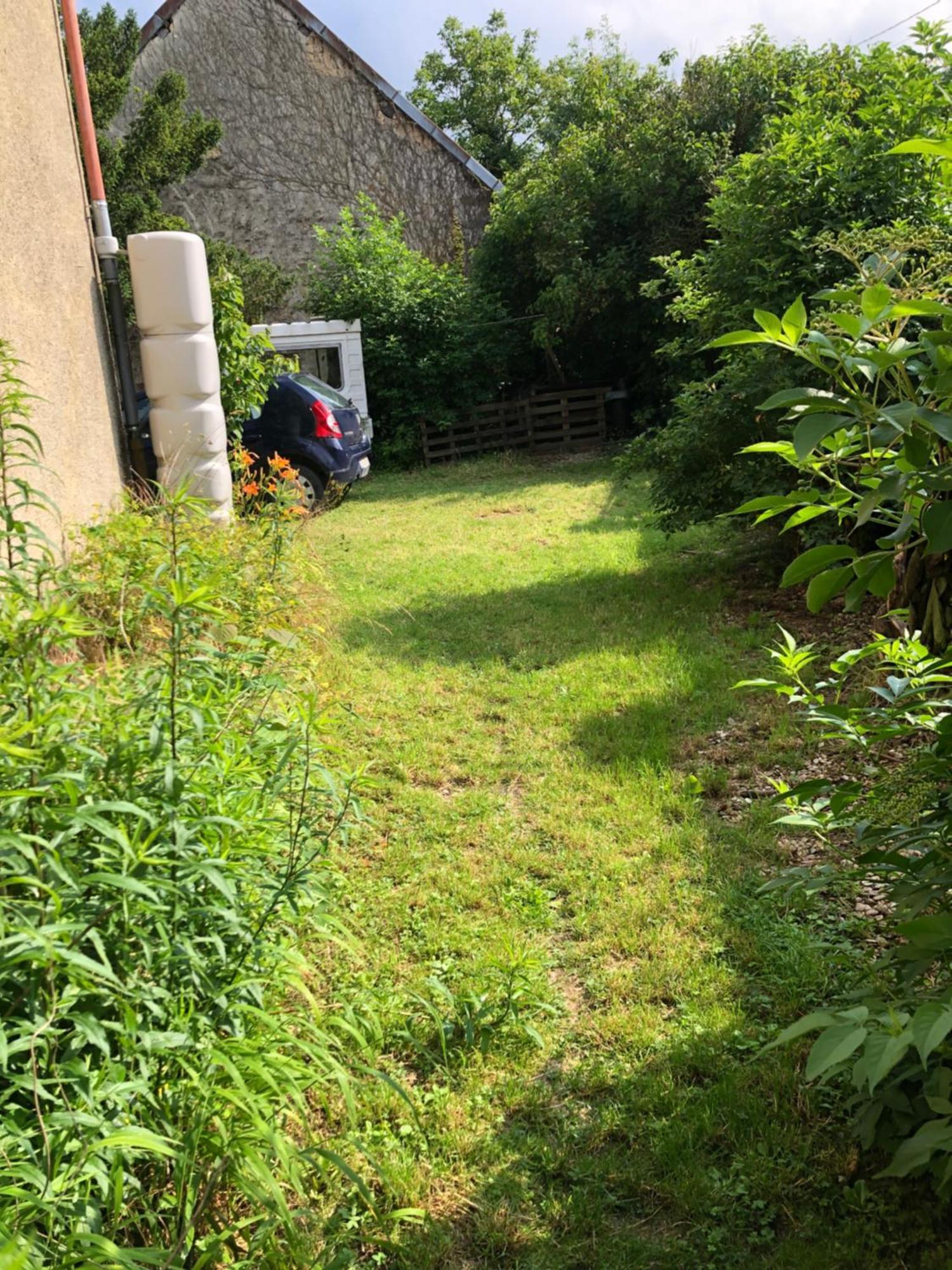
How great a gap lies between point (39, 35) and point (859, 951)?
669 cm

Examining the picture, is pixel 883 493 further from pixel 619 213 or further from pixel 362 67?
pixel 362 67

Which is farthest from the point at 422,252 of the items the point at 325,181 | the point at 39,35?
the point at 39,35

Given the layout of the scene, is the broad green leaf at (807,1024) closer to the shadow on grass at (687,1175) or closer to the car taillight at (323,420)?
the shadow on grass at (687,1175)

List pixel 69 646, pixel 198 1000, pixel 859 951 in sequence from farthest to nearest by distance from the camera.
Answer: pixel 859 951 < pixel 69 646 < pixel 198 1000

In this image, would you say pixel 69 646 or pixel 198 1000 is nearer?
pixel 198 1000

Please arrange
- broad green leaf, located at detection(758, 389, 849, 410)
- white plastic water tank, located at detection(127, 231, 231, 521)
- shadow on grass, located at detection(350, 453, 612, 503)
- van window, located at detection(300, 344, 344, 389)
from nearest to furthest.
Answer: broad green leaf, located at detection(758, 389, 849, 410) < white plastic water tank, located at detection(127, 231, 231, 521) < shadow on grass, located at detection(350, 453, 612, 503) < van window, located at detection(300, 344, 344, 389)

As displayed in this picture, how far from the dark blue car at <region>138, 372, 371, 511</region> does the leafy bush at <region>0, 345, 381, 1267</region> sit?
861 cm

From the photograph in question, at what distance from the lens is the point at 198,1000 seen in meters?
1.98

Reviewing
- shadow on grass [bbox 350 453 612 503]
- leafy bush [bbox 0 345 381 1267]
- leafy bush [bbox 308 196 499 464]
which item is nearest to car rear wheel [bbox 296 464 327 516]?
shadow on grass [bbox 350 453 612 503]

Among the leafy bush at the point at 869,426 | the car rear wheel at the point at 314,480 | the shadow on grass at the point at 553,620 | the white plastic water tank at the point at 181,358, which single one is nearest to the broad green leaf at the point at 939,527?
the leafy bush at the point at 869,426

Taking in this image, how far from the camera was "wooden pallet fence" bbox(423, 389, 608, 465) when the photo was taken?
16500 mm

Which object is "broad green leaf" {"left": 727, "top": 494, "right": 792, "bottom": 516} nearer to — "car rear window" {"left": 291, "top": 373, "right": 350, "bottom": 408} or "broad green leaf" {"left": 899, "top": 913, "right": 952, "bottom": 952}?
"broad green leaf" {"left": 899, "top": 913, "right": 952, "bottom": 952}

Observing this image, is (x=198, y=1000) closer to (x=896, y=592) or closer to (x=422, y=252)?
(x=896, y=592)

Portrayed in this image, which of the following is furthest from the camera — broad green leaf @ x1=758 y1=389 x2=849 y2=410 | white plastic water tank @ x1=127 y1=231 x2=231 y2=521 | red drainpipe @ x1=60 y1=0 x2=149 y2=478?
white plastic water tank @ x1=127 y1=231 x2=231 y2=521
